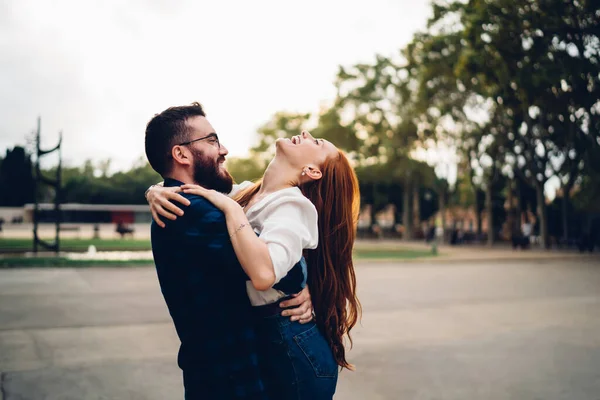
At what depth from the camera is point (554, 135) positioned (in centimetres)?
2770

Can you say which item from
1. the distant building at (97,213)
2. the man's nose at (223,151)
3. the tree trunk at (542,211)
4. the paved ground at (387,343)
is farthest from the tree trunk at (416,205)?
the man's nose at (223,151)

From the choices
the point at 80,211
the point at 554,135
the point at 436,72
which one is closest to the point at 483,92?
the point at 436,72

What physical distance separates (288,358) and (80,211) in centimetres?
7293

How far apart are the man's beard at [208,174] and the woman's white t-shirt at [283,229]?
0.16m

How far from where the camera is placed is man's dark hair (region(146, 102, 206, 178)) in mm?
1932

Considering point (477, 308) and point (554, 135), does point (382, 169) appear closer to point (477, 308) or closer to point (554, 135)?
point (554, 135)

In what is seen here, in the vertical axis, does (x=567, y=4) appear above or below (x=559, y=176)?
→ above

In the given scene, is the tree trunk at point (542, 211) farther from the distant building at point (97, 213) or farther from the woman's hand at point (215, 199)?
the distant building at point (97, 213)

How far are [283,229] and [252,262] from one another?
164mm

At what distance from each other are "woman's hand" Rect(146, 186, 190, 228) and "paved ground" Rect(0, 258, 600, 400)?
3278 mm

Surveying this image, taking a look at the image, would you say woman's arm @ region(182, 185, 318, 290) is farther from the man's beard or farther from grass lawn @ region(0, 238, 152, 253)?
grass lawn @ region(0, 238, 152, 253)

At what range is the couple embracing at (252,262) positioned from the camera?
171 cm

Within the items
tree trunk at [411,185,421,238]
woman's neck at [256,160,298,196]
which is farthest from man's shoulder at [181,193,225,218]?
tree trunk at [411,185,421,238]

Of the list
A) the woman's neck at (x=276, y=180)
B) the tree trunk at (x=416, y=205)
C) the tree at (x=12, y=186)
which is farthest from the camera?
the tree at (x=12, y=186)
